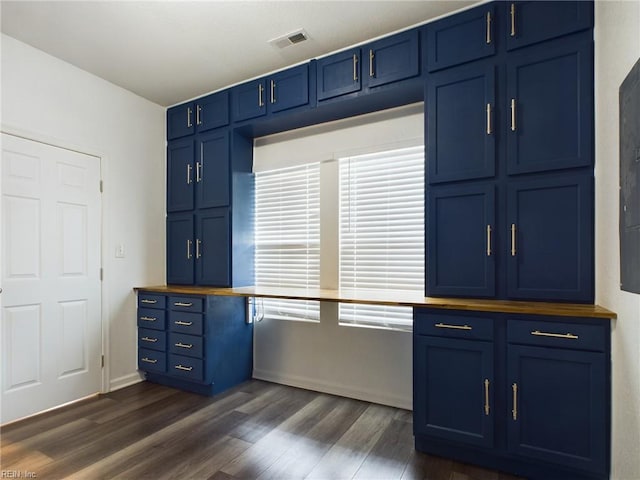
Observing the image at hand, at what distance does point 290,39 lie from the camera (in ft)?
8.57

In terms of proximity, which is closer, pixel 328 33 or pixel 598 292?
pixel 598 292

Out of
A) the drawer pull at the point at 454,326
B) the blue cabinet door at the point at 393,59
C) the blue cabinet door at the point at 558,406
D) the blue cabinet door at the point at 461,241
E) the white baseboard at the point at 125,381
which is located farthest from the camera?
the white baseboard at the point at 125,381

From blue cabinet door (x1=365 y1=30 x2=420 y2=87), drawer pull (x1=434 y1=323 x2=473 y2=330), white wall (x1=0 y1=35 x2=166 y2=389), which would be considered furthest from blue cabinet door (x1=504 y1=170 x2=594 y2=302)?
white wall (x1=0 y1=35 x2=166 y2=389)

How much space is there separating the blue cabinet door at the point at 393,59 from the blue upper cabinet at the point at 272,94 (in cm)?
57

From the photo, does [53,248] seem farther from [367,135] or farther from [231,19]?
[367,135]

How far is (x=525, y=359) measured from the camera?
6.20 feet

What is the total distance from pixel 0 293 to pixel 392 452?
2.88 metres

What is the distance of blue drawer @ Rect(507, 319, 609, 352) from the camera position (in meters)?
1.72

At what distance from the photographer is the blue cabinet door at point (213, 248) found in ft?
10.9

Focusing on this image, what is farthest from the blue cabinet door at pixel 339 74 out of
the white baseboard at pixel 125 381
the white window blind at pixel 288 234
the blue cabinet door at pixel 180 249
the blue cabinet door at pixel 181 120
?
the white baseboard at pixel 125 381

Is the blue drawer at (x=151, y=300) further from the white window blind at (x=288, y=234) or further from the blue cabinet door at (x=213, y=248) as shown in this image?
the white window blind at (x=288, y=234)

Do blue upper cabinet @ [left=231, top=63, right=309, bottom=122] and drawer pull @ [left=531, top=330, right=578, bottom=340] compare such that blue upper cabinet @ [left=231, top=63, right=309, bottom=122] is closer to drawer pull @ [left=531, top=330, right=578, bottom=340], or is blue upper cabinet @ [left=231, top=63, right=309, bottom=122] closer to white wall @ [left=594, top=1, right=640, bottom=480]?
white wall @ [left=594, top=1, right=640, bottom=480]

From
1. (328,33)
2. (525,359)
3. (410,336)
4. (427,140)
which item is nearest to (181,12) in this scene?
(328,33)

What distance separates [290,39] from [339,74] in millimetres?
435
